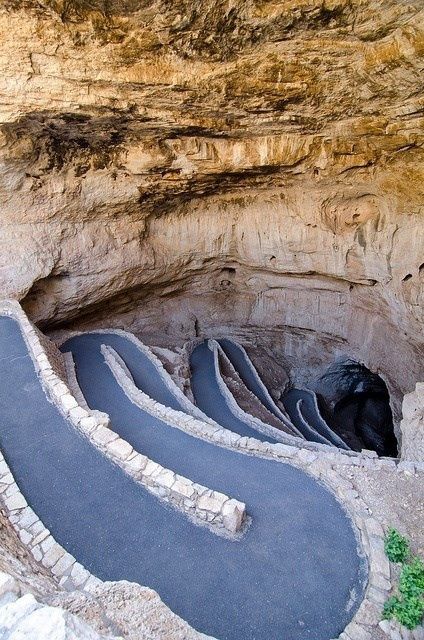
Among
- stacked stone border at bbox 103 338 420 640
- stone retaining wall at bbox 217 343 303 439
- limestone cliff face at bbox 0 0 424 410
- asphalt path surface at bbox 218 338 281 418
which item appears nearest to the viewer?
stacked stone border at bbox 103 338 420 640

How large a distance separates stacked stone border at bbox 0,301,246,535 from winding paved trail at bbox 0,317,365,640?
0.17 m

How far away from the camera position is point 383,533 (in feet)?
19.2

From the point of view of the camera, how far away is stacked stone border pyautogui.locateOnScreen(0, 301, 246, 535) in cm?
602

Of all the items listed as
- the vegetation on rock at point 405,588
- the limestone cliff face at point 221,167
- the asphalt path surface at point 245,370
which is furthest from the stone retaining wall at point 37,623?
the asphalt path surface at point 245,370

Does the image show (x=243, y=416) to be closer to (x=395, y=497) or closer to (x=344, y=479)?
(x=344, y=479)

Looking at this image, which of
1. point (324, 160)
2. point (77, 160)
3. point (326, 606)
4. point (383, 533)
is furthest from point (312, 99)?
point (326, 606)

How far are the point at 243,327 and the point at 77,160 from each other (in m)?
11.3

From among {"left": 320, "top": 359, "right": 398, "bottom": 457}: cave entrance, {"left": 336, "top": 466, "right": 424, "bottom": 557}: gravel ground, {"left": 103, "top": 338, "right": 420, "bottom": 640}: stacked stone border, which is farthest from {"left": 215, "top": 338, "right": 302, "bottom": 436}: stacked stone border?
{"left": 336, "top": 466, "right": 424, "bottom": 557}: gravel ground

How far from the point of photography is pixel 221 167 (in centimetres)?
1204

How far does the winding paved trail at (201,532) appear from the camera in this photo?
198 inches

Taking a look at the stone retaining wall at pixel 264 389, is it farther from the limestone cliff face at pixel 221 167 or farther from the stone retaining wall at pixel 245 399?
the limestone cliff face at pixel 221 167

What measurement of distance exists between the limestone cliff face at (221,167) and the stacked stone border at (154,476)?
5901 millimetres

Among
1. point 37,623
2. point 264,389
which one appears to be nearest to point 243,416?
point 264,389

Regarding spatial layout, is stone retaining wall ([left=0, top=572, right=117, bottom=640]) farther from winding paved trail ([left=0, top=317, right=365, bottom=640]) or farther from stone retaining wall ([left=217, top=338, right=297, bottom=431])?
stone retaining wall ([left=217, top=338, right=297, bottom=431])
